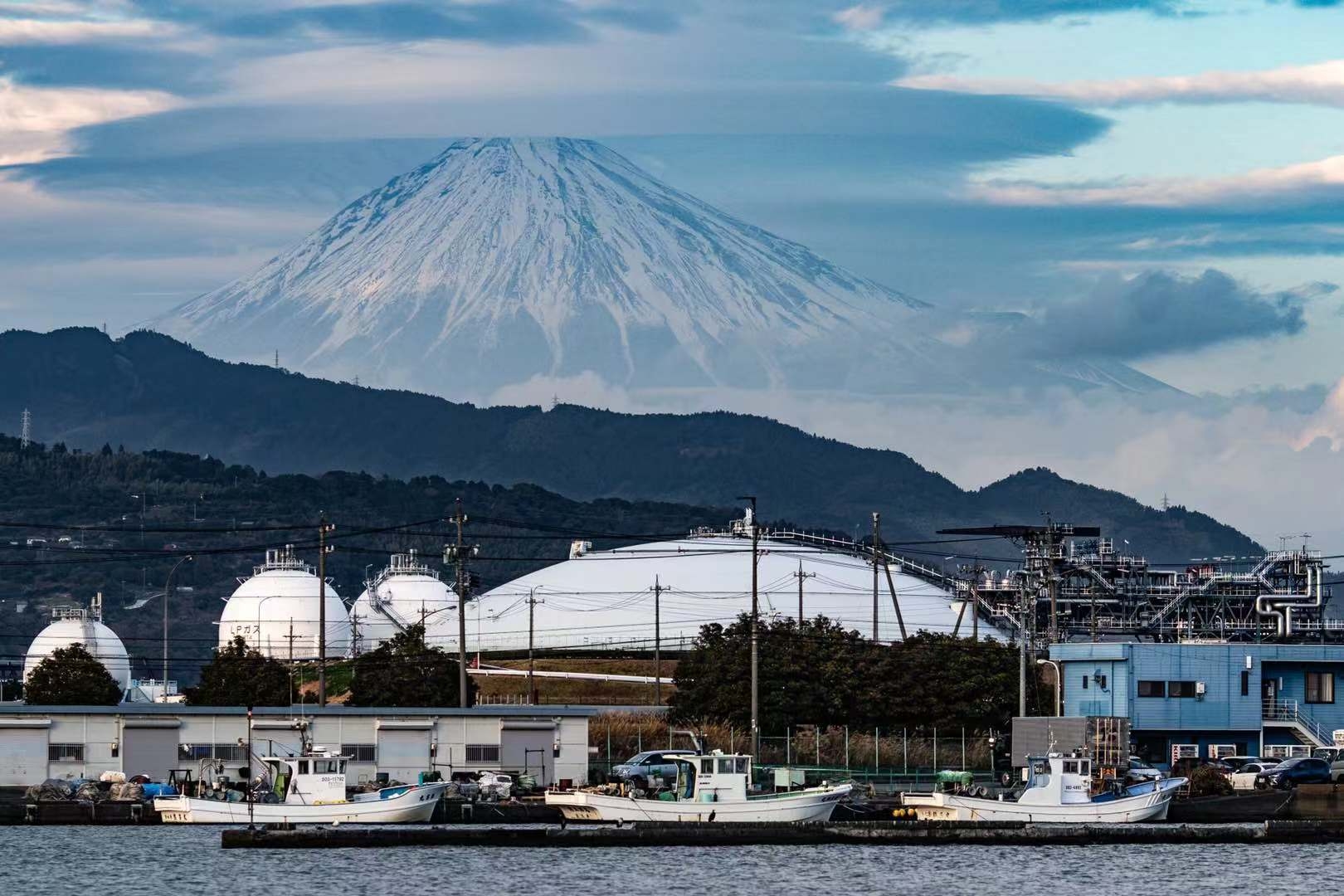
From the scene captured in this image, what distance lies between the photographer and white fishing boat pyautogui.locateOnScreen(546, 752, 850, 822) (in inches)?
3174

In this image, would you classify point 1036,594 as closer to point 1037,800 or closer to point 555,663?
point 555,663

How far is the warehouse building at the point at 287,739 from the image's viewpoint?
3713 inches

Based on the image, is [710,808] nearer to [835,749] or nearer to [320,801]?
[320,801]

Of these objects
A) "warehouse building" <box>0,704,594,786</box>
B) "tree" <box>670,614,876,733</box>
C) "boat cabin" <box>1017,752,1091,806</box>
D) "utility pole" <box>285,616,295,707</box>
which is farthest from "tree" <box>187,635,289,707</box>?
"boat cabin" <box>1017,752,1091,806</box>

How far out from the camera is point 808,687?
114125 millimetres

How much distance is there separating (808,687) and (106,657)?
2705 inches

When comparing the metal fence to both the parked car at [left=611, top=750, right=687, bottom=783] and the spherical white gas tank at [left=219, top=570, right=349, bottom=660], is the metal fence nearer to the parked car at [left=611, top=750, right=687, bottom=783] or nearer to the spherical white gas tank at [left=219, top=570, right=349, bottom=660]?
the parked car at [left=611, top=750, right=687, bottom=783]

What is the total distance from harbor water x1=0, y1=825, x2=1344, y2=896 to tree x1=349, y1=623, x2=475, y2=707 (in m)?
39.9

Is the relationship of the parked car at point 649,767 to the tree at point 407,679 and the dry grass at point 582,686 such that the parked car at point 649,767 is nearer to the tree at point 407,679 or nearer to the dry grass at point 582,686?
the tree at point 407,679

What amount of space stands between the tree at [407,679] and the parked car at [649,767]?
2611cm

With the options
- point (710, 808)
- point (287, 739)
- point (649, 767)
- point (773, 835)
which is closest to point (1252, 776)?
point (649, 767)

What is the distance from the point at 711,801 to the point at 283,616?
102073mm

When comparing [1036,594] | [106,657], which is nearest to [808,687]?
[1036,594]

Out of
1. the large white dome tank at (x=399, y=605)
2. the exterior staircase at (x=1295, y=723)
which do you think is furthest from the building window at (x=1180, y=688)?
the large white dome tank at (x=399, y=605)
